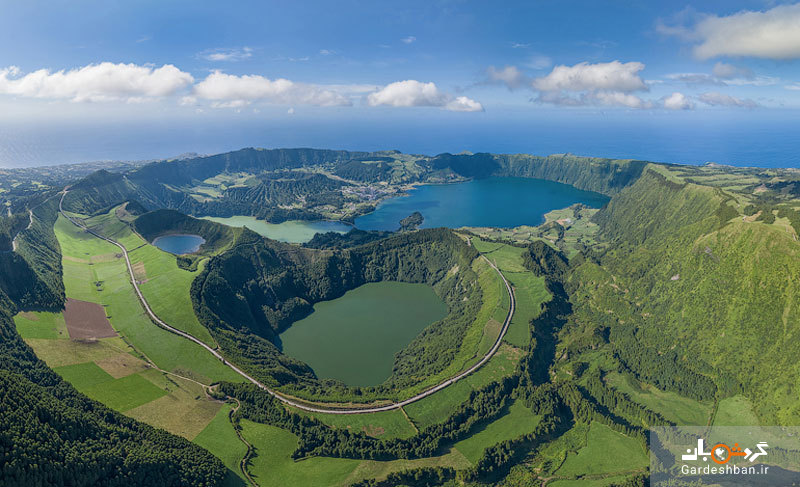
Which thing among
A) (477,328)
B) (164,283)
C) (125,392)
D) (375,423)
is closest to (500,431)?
(375,423)

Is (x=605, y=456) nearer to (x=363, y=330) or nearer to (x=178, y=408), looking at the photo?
(x=363, y=330)

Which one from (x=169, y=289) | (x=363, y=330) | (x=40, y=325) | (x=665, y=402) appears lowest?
(x=665, y=402)

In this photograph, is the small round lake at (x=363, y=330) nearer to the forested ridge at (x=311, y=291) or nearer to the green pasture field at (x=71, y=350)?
the forested ridge at (x=311, y=291)

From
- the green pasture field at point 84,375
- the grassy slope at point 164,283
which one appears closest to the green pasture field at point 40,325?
the green pasture field at point 84,375

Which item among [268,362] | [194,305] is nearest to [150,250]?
[194,305]

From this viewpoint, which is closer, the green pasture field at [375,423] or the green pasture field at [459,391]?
the green pasture field at [375,423]

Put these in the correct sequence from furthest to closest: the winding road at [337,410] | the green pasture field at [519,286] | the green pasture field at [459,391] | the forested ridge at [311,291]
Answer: the green pasture field at [519,286]
the forested ridge at [311,291]
the green pasture field at [459,391]
the winding road at [337,410]

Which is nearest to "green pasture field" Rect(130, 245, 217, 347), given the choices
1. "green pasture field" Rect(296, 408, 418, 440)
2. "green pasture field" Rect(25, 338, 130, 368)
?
"green pasture field" Rect(25, 338, 130, 368)
